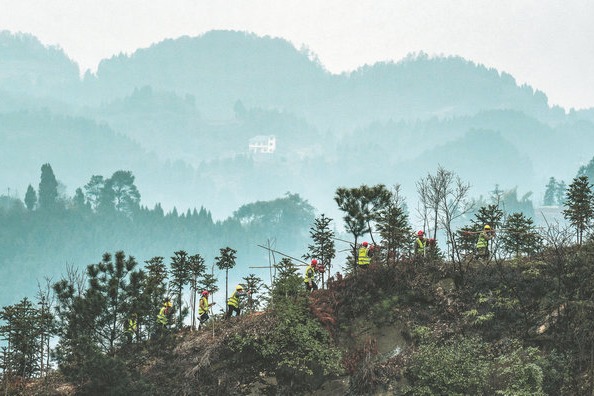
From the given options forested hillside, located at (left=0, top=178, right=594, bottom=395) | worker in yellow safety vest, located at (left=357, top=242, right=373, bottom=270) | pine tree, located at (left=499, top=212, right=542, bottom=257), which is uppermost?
pine tree, located at (left=499, top=212, right=542, bottom=257)

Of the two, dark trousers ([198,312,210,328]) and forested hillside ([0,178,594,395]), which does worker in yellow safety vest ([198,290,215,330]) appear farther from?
forested hillside ([0,178,594,395])

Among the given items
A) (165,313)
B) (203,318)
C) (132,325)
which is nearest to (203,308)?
(203,318)

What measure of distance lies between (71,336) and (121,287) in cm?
216

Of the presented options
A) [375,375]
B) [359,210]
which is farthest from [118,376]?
[359,210]

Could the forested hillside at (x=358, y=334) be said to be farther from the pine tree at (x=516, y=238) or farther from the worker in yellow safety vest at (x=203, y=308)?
the pine tree at (x=516, y=238)

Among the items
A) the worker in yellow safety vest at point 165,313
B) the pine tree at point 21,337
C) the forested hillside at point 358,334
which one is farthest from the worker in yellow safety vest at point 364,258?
the pine tree at point 21,337

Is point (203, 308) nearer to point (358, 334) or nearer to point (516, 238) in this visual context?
point (358, 334)

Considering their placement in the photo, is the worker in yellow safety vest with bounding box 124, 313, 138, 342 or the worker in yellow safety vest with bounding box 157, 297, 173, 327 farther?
the worker in yellow safety vest with bounding box 157, 297, 173, 327

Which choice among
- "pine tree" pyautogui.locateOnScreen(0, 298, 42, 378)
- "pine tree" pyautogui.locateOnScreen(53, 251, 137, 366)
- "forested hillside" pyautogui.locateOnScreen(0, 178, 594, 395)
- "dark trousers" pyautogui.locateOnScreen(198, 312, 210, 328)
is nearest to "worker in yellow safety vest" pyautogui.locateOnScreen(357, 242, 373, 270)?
"forested hillside" pyautogui.locateOnScreen(0, 178, 594, 395)

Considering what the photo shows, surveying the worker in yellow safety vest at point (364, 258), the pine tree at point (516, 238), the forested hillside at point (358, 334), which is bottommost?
the forested hillside at point (358, 334)

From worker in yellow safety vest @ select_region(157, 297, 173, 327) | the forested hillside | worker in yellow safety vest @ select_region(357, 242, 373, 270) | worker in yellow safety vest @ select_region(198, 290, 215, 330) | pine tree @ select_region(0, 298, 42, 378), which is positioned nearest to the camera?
the forested hillside

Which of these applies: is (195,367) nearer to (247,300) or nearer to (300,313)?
(300,313)

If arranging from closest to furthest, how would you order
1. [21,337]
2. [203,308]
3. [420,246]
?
[420,246]
[203,308]
[21,337]

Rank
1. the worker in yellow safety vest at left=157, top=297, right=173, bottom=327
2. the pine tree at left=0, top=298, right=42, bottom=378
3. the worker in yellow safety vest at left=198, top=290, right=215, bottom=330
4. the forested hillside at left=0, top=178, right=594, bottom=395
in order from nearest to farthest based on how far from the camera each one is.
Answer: the forested hillside at left=0, top=178, right=594, bottom=395 < the worker in yellow safety vest at left=157, top=297, right=173, bottom=327 < the worker in yellow safety vest at left=198, top=290, right=215, bottom=330 < the pine tree at left=0, top=298, right=42, bottom=378
